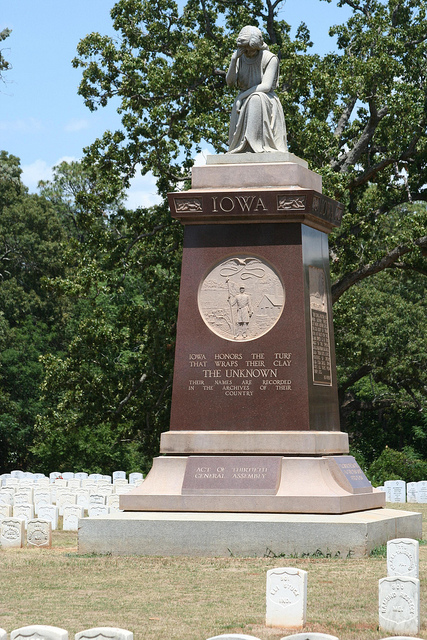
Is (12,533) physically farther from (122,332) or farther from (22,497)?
(122,332)

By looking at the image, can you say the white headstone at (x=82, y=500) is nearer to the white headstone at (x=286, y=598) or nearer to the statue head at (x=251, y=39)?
the statue head at (x=251, y=39)

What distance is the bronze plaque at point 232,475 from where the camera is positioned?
12.1 m

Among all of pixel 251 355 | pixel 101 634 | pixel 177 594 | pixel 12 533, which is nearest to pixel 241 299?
pixel 251 355

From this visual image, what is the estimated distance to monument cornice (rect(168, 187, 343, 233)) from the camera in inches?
508

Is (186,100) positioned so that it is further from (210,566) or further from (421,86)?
(210,566)

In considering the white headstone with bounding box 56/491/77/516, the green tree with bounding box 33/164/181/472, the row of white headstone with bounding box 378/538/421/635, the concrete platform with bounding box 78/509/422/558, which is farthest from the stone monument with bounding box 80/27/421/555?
the green tree with bounding box 33/164/181/472

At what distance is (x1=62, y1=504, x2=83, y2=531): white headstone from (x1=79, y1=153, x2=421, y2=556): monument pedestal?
304 cm

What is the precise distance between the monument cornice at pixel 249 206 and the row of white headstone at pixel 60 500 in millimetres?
4616

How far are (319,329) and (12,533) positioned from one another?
15.4 feet

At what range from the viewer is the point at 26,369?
3862cm

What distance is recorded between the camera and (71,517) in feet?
50.8

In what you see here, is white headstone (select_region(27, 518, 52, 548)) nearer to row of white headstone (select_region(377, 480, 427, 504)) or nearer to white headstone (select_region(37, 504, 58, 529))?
white headstone (select_region(37, 504, 58, 529))

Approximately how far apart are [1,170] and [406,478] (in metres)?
23.4

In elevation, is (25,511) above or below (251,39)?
below
